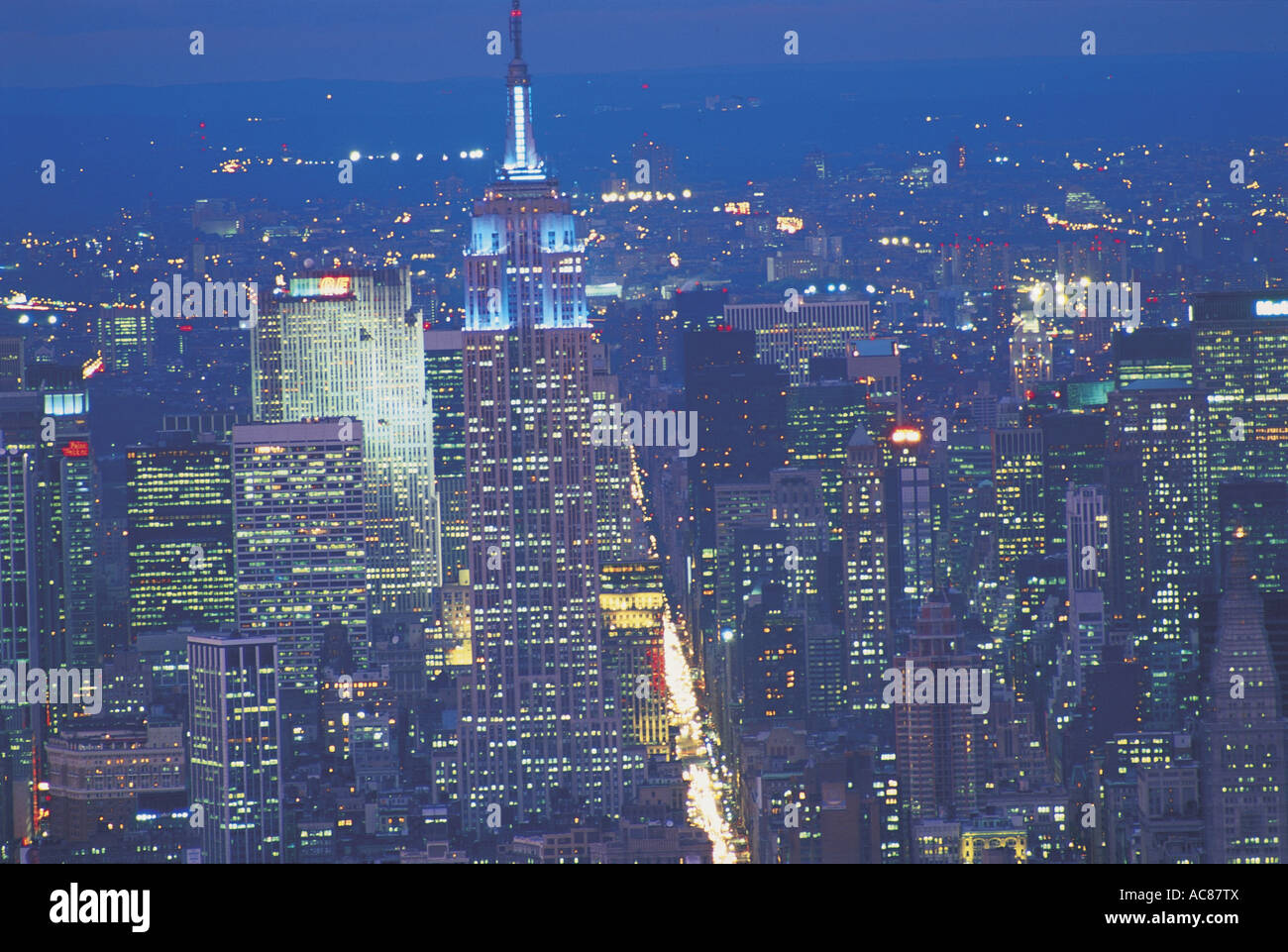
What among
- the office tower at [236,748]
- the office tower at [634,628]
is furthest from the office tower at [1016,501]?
the office tower at [236,748]

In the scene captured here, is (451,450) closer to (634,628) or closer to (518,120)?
(634,628)

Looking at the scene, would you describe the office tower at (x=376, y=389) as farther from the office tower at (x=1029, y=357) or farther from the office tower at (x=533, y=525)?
the office tower at (x=1029, y=357)

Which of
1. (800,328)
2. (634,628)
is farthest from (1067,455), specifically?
(634,628)

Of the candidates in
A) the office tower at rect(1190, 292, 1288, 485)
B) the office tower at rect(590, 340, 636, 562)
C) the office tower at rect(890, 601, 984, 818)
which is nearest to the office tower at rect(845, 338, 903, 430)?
the office tower at rect(590, 340, 636, 562)

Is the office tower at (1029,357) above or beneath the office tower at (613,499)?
above

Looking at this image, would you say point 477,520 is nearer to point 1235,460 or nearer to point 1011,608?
point 1011,608

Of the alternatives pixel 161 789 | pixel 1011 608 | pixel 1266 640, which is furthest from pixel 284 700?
pixel 1266 640

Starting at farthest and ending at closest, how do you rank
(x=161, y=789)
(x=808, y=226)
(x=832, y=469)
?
(x=832, y=469), (x=808, y=226), (x=161, y=789)
